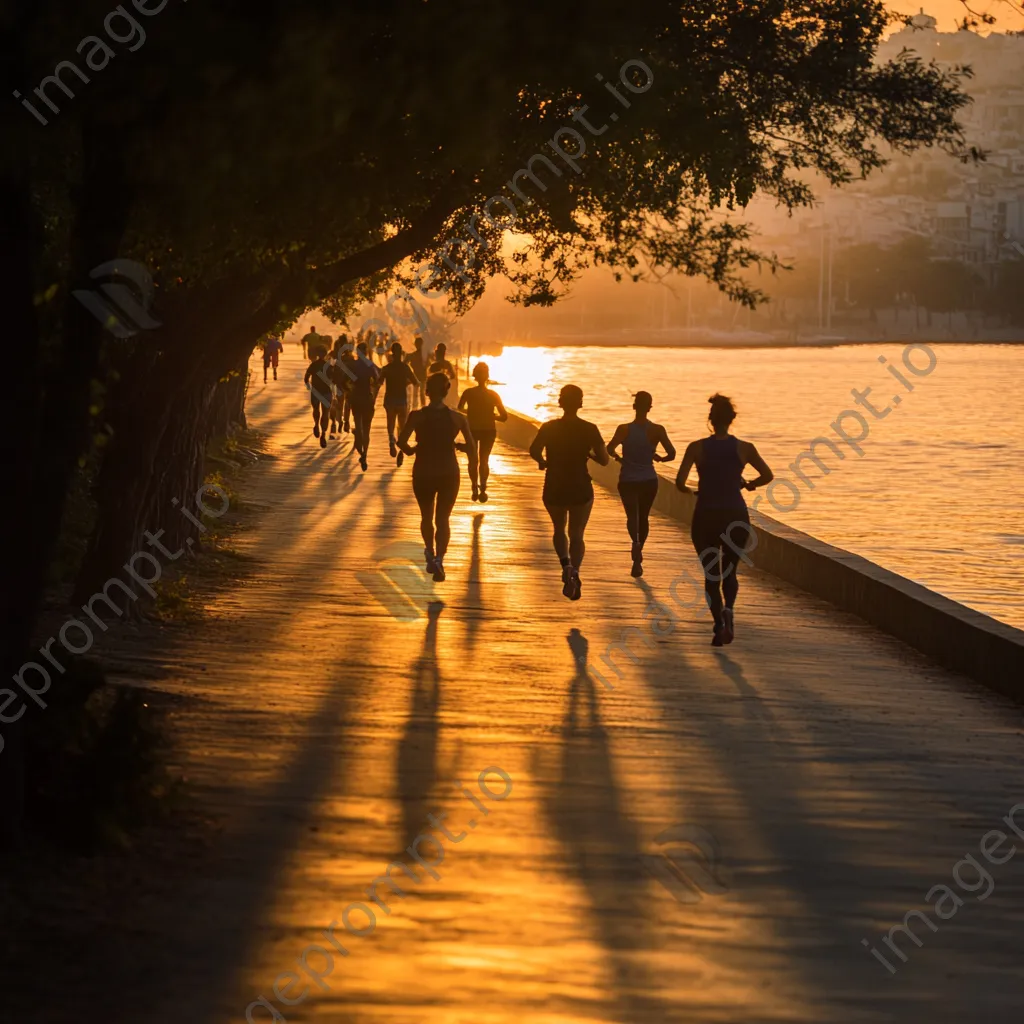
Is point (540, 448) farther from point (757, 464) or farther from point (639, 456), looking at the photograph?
point (757, 464)

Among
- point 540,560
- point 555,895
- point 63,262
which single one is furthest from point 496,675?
point 540,560

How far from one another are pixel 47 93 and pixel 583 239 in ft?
36.5

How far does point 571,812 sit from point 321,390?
84.1 feet

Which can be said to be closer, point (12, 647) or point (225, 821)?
point (12, 647)

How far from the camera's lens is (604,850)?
7.32m

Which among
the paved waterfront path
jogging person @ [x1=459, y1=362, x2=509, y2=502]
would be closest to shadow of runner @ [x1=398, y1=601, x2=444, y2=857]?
the paved waterfront path

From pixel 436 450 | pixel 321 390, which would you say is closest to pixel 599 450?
pixel 436 450

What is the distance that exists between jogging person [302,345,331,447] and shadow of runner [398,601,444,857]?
2098 centimetres

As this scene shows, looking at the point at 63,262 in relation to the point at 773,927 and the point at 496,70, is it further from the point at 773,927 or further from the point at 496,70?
the point at 773,927

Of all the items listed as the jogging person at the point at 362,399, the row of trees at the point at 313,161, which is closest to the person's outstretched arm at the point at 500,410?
the row of trees at the point at 313,161

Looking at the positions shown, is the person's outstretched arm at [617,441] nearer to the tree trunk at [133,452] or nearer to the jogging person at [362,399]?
the tree trunk at [133,452]

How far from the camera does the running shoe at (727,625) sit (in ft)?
42.9

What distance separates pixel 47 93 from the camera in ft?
21.9

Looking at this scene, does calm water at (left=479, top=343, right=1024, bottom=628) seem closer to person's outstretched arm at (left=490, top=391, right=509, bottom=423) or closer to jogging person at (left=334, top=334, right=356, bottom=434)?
jogging person at (left=334, top=334, right=356, bottom=434)
